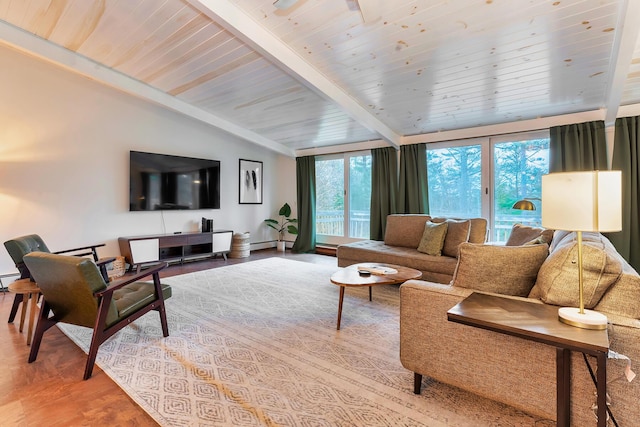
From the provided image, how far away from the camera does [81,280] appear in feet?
6.33

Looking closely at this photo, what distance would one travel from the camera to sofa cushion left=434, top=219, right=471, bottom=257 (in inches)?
151

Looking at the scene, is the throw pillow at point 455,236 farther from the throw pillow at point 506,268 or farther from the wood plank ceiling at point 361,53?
the throw pillow at point 506,268

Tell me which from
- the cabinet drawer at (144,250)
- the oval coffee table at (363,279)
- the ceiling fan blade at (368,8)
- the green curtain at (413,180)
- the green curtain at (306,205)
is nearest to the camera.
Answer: the ceiling fan blade at (368,8)

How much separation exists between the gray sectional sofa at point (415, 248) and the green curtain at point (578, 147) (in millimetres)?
1307

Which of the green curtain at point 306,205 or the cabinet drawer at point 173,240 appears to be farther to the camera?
the green curtain at point 306,205

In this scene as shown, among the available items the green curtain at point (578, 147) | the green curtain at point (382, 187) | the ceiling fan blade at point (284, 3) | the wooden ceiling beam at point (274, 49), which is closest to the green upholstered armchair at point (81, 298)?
the wooden ceiling beam at point (274, 49)

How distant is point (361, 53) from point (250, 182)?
432cm

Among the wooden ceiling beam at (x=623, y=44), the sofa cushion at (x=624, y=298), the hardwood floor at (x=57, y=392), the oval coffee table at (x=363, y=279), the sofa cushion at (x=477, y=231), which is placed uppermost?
the wooden ceiling beam at (x=623, y=44)

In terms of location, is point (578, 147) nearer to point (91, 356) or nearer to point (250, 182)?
point (91, 356)

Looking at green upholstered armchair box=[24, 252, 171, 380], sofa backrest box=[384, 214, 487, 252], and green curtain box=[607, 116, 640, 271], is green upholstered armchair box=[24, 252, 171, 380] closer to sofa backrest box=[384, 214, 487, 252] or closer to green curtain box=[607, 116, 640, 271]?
sofa backrest box=[384, 214, 487, 252]

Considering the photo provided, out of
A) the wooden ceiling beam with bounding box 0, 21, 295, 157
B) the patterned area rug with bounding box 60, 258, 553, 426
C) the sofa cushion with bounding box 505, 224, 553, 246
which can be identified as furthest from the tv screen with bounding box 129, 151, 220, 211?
the sofa cushion with bounding box 505, 224, 553, 246

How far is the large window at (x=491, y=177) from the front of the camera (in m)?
4.38

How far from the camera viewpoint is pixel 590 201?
1.20m

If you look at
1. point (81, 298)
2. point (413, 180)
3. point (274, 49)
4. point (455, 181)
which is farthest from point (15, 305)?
point (455, 181)
